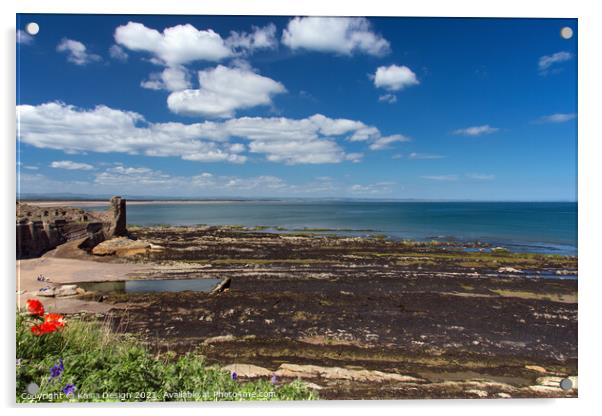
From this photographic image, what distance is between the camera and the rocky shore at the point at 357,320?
336 cm

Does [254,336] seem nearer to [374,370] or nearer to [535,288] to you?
[374,370]

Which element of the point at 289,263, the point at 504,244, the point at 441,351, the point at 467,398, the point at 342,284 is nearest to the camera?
the point at 467,398

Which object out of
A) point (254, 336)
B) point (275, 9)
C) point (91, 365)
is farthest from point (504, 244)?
point (91, 365)

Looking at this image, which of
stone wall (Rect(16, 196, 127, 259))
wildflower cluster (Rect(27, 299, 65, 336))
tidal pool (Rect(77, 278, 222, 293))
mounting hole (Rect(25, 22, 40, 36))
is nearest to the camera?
wildflower cluster (Rect(27, 299, 65, 336))

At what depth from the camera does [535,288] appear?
5.29 m

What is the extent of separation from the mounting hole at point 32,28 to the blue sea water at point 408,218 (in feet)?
7.19

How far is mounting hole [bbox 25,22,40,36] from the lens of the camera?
3.19 m

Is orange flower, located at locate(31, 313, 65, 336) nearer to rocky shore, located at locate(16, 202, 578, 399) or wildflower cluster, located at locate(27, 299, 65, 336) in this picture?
wildflower cluster, located at locate(27, 299, 65, 336)

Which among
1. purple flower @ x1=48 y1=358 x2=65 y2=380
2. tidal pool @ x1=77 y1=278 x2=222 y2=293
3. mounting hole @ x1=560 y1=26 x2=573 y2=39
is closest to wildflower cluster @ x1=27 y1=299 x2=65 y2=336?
purple flower @ x1=48 y1=358 x2=65 y2=380

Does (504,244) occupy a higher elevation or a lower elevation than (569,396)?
higher

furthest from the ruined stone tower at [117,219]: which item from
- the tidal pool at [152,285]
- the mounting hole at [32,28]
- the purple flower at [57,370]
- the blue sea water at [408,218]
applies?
the purple flower at [57,370]

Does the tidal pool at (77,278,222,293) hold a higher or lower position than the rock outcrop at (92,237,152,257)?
lower

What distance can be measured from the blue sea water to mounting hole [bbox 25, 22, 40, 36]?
7.19 feet

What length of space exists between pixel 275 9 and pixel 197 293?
397 cm
